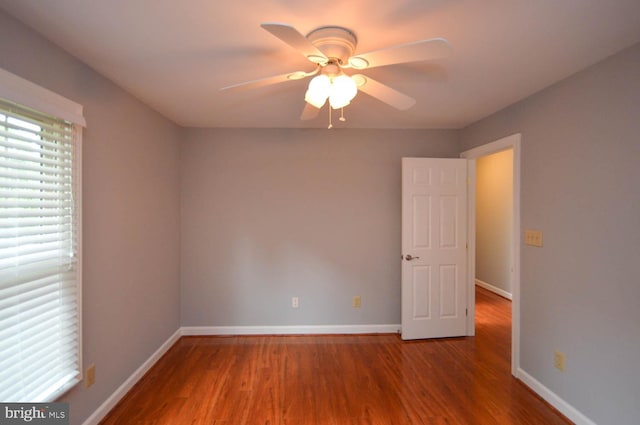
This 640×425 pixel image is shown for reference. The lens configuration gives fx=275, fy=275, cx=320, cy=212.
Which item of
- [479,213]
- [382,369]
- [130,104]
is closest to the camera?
[130,104]

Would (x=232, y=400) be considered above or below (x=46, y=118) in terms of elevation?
below

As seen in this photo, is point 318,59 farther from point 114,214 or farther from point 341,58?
point 114,214

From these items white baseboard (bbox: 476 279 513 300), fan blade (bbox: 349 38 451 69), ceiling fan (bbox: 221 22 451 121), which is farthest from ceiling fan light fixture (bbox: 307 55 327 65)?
white baseboard (bbox: 476 279 513 300)

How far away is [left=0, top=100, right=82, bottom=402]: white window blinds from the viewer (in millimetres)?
1301

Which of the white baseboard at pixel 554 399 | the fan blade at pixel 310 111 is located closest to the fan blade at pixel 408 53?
the fan blade at pixel 310 111

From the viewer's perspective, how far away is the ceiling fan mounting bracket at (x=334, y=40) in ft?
4.53

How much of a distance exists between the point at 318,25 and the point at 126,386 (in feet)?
9.30

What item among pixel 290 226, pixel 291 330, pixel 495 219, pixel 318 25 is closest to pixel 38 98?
pixel 318 25

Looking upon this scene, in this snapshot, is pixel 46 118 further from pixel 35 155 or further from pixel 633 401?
pixel 633 401

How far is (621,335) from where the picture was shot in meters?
1.61

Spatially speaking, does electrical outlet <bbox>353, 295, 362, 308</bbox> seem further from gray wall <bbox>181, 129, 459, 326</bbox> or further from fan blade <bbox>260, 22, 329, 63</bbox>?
fan blade <bbox>260, 22, 329, 63</bbox>

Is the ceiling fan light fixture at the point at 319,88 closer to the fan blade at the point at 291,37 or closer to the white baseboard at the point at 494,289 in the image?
the fan blade at the point at 291,37

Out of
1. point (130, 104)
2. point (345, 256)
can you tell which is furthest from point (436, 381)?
point (130, 104)

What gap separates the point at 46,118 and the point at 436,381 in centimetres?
323
